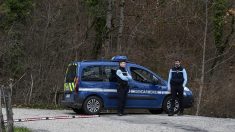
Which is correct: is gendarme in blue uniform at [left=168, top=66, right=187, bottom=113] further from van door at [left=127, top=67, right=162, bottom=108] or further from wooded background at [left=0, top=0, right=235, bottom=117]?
wooded background at [left=0, top=0, right=235, bottom=117]

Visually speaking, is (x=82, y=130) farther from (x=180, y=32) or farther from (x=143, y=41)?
(x=180, y=32)

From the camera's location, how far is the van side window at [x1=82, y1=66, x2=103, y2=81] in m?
19.0

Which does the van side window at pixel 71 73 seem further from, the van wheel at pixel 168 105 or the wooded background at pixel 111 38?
the wooded background at pixel 111 38

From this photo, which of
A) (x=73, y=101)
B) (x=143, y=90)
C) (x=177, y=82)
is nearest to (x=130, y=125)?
(x=73, y=101)

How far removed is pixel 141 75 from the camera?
20.1m

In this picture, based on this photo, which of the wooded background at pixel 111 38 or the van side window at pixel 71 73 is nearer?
the van side window at pixel 71 73

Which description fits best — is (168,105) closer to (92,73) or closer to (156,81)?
(156,81)

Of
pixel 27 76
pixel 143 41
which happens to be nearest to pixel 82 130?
pixel 27 76

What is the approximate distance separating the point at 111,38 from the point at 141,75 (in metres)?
11.0

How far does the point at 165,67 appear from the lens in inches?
1169

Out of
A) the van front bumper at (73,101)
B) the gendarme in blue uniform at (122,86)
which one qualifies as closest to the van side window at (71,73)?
the van front bumper at (73,101)

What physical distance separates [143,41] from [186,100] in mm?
11658

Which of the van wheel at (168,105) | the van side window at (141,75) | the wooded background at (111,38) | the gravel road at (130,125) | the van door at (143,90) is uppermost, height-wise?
the wooded background at (111,38)

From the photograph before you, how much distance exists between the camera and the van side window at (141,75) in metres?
19.9
